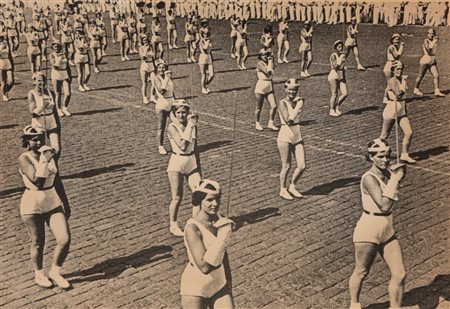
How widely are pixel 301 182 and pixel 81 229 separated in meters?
4.27

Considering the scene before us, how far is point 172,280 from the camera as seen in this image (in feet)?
24.3

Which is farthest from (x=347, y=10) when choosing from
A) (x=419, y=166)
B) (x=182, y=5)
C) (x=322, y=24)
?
(x=419, y=166)

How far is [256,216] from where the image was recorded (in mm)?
9344

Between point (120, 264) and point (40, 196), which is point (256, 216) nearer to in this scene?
point (120, 264)

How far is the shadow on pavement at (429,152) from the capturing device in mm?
12344

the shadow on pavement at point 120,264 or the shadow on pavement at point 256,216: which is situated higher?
the shadow on pavement at point 256,216

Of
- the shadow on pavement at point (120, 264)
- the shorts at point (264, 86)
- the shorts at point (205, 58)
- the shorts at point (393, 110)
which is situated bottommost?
the shadow on pavement at point (120, 264)

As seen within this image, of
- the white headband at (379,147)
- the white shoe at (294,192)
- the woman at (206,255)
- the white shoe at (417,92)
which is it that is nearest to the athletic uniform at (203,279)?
the woman at (206,255)

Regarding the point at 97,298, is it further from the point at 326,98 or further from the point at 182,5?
the point at 182,5

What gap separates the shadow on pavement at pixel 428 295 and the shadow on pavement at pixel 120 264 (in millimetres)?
3003

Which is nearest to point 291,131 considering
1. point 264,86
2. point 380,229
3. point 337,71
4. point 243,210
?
point 243,210

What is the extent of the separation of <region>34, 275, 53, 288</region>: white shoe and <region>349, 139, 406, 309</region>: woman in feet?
12.4

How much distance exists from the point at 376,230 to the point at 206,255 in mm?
2090

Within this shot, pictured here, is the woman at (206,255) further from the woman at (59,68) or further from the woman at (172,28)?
the woman at (172,28)
